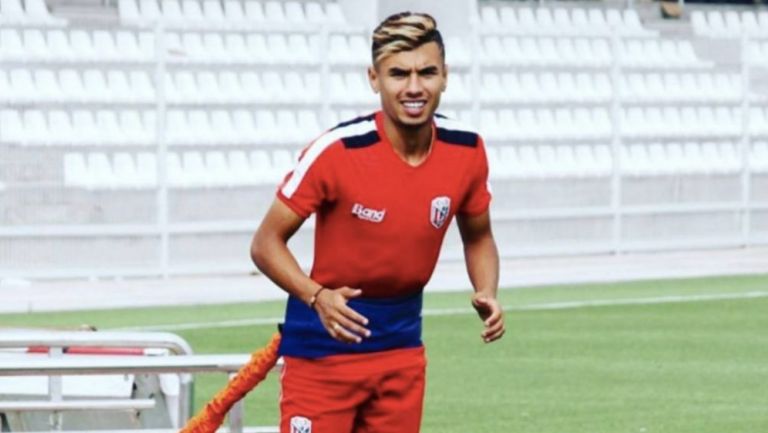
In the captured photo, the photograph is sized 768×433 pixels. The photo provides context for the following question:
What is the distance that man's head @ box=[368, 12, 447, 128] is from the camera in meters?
6.18

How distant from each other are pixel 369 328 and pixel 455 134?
0.59 meters

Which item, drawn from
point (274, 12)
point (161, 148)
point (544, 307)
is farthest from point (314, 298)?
point (274, 12)

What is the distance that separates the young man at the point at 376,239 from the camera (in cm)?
620

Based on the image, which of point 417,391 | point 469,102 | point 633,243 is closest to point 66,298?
point 469,102

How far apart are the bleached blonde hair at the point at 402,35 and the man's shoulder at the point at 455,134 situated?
235mm

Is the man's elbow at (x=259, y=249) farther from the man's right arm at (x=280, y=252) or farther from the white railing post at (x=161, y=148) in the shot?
the white railing post at (x=161, y=148)

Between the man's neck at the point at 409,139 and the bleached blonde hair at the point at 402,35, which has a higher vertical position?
the bleached blonde hair at the point at 402,35

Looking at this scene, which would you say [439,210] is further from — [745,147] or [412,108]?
[745,147]

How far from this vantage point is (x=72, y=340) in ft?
26.0

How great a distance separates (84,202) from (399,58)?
1635 cm

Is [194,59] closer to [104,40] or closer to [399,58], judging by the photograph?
[104,40]

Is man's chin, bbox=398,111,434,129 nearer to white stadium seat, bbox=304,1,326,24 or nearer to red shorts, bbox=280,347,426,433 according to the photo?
red shorts, bbox=280,347,426,433

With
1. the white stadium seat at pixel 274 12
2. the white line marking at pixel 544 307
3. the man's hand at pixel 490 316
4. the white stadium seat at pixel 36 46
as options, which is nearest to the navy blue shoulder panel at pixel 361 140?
the man's hand at pixel 490 316

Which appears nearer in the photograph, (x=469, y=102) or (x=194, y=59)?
(x=194, y=59)
